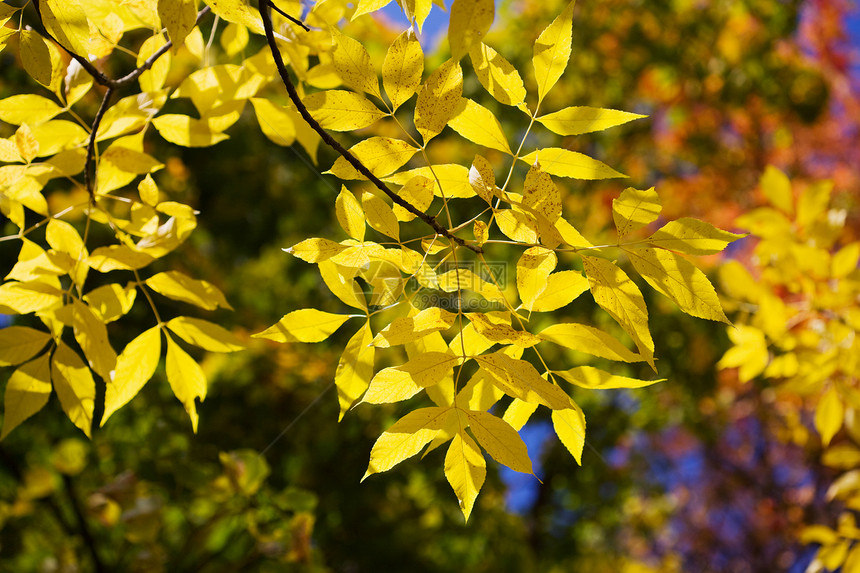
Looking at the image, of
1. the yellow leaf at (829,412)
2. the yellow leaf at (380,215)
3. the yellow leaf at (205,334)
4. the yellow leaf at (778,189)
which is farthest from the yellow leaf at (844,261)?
the yellow leaf at (205,334)

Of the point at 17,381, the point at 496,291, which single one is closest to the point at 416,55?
the point at 496,291

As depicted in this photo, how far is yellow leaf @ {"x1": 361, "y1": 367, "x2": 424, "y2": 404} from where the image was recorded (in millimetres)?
535

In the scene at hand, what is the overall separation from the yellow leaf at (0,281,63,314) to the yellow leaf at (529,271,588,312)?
0.55 metres

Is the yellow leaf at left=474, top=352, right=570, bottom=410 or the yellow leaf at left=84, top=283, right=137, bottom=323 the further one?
the yellow leaf at left=84, top=283, right=137, bottom=323

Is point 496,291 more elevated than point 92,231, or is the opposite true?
point 496,291

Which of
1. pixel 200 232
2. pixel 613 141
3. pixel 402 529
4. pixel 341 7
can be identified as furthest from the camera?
pixel 613 141

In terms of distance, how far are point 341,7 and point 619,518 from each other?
480 centimetres

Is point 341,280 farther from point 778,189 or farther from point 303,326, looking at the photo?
point 778,189

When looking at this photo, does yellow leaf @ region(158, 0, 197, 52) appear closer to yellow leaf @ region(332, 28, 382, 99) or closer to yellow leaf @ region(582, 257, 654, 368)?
yellow leaf @ region(332, 28, 382, 99)

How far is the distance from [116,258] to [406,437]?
1.34ft

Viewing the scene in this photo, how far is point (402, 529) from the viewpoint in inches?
96.7

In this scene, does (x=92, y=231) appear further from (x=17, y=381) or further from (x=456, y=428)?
(x=456, y=428)

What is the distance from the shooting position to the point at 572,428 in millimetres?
585

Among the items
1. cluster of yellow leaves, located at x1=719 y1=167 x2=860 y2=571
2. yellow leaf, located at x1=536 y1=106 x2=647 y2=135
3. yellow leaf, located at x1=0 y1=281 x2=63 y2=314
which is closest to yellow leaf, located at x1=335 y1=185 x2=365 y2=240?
yellow leaf, located at x1=536 y1=106 x2=647 y2=135
